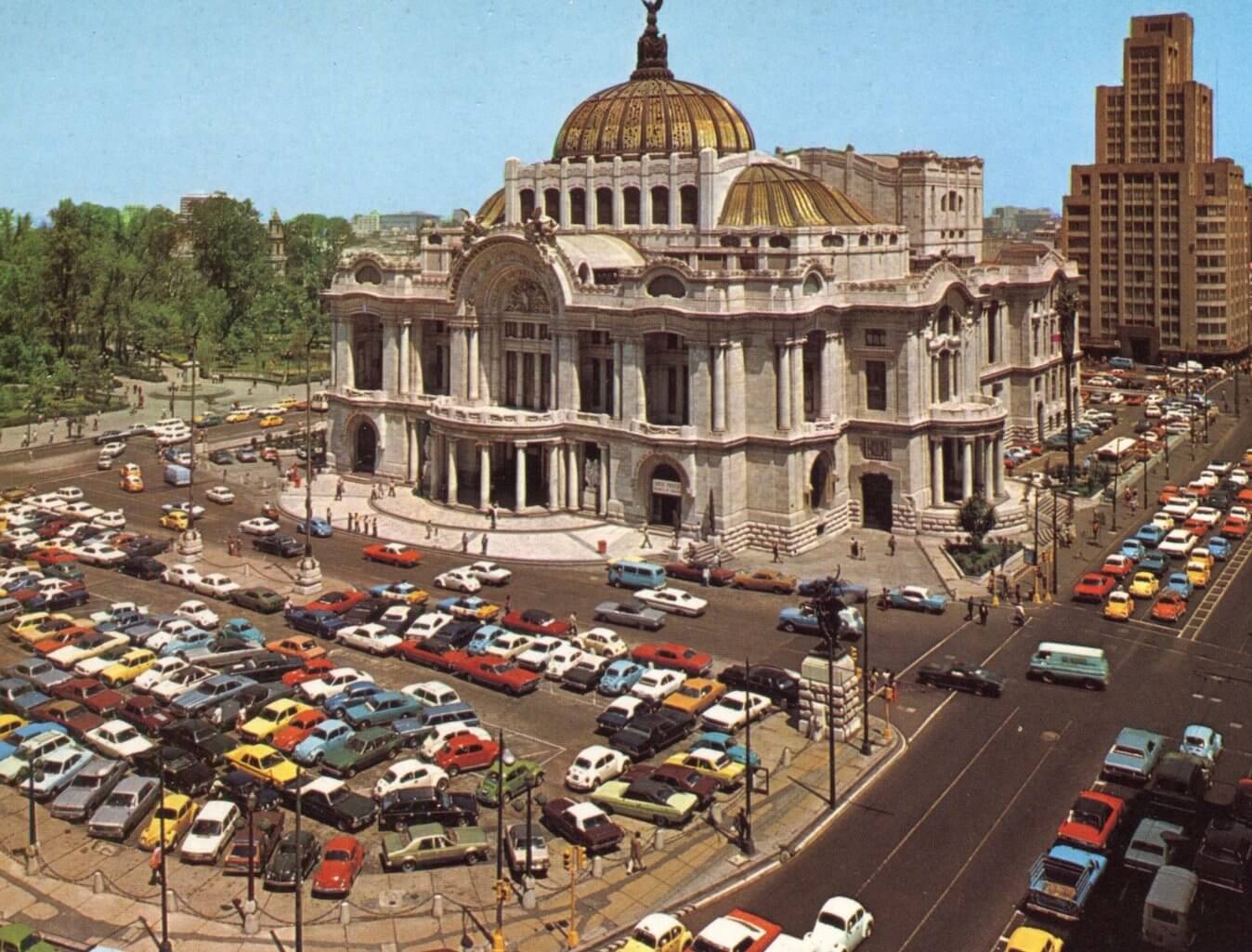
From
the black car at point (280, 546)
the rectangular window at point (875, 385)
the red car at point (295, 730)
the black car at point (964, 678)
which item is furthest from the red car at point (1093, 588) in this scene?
the black car at point (280, 546)

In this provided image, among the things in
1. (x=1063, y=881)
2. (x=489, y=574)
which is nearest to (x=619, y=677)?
(x=489, y=574)

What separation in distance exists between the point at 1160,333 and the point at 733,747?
477ft

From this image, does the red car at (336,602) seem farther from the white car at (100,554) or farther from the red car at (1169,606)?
the red car at (1169,606)

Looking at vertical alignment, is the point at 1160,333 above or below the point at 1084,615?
above

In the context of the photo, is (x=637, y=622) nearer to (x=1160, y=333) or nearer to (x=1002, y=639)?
(x=1002, y=639)

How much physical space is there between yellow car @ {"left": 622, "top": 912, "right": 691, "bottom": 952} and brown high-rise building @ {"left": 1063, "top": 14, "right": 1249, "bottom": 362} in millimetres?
153370

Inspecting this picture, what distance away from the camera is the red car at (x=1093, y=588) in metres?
67.8

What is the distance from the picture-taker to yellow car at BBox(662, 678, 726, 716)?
5194cm

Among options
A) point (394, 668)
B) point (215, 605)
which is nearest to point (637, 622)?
→ point (394, 668)

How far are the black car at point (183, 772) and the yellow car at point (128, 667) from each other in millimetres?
10578

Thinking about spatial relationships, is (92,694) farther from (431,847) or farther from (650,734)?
(650,734)

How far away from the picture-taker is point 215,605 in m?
68.4

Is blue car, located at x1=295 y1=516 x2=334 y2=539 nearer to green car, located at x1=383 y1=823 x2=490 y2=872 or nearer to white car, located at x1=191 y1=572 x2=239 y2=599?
white car, located at x1=191 y1=572 x2=239 y2=599

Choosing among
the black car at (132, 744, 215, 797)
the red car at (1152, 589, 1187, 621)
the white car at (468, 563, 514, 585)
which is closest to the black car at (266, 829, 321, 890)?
the black car at (132, 744, 215, 797)
